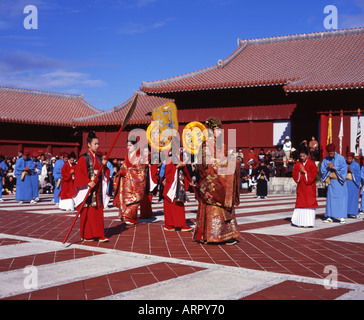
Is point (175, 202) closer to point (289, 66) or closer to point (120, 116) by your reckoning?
point (289, 66)

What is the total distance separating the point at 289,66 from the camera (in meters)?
22.8

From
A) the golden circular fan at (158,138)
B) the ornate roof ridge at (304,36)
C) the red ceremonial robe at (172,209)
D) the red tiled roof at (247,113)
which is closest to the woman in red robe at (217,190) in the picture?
the red ceremonial robe at (172,209)

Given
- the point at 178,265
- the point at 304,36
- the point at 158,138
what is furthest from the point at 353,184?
the point at 304,36

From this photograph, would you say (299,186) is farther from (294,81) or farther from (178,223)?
(294,81)

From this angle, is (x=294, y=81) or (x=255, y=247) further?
(x=294, y=81)

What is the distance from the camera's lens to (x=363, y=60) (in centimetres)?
2106

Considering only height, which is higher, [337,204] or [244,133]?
[244,133]

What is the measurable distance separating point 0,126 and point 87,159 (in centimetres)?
2378

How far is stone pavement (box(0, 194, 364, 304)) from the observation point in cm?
420

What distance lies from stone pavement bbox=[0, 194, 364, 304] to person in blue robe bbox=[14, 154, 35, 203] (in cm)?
645

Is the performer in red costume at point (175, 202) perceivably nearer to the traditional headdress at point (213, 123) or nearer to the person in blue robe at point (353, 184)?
the traditional headdress at point (213, 123)

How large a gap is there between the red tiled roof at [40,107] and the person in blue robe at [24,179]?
14.4 meters
